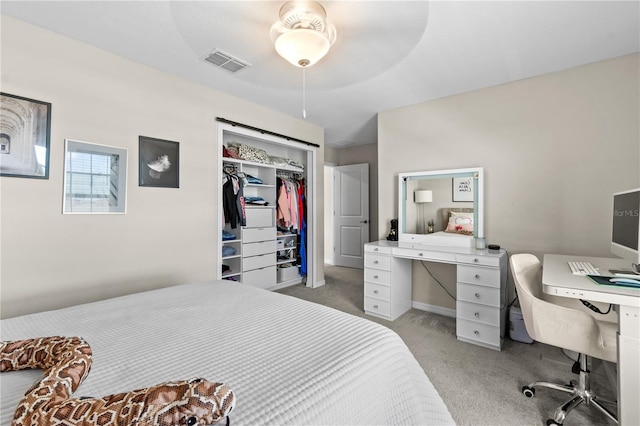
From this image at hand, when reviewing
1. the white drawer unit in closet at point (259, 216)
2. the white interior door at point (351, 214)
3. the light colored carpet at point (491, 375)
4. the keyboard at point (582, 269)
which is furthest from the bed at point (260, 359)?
the white interior door at point (351, 214)

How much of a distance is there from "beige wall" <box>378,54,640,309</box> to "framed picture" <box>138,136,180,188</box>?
8.68 feet

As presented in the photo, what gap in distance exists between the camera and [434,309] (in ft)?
10.2

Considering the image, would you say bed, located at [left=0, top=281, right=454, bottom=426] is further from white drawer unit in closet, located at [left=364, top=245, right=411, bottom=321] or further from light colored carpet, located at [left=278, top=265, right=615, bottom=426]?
white drawer unit in closet, located at [left=364, top=245, right=411, bottom=321]

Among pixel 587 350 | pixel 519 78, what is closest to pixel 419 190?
pixel 519 78

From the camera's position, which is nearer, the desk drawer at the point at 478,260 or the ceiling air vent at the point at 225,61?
A: the ceiling air vent at the point at 225,61

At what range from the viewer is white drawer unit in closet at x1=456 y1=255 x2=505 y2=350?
2.30 metres

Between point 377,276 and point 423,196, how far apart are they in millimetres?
1068

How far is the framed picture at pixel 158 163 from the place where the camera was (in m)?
2.34

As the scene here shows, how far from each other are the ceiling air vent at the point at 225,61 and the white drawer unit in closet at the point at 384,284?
2.18 m

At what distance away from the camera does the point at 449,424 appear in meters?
0.99

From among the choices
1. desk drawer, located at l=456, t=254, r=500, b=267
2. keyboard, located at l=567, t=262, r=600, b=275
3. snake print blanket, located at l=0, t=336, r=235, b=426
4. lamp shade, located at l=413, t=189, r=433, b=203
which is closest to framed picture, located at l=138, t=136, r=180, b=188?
snake print blanket, located at l=0, t=336, r=235, b=426

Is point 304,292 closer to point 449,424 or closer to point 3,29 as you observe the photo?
point 449,424

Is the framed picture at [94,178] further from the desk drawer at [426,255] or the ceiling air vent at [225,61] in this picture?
the desk drawer at [426,255]

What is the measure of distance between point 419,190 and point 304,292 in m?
2.06
